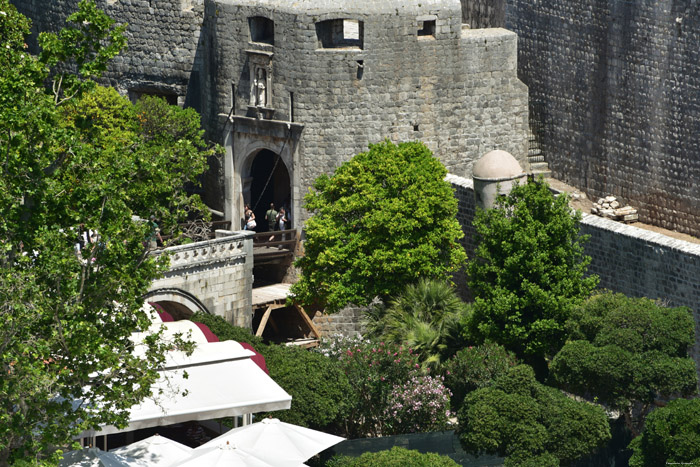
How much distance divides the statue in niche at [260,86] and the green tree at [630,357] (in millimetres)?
Result: 14776

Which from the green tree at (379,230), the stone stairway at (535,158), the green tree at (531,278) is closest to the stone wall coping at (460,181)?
the green tree at (379,230)

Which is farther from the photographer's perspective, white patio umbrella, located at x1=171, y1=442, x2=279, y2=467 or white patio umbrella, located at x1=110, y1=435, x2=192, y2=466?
white patio umbrella, located at x1=110, y1=435, x2=192, y2=466

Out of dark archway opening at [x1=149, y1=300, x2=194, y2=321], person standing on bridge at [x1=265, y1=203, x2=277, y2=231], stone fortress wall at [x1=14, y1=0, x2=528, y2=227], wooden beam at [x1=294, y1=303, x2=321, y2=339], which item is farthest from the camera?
person standing on bridge at [x1=265, y1=203, x2=277, y2=231]

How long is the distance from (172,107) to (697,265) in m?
18.9

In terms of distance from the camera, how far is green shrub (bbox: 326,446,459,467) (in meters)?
37.8

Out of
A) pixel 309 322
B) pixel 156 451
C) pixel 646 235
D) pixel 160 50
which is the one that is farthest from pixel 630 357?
pixel 160 50

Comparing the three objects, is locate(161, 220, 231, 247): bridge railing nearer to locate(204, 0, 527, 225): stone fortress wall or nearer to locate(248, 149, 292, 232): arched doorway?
locate(204, 0, 527, 225): stone fortress wall

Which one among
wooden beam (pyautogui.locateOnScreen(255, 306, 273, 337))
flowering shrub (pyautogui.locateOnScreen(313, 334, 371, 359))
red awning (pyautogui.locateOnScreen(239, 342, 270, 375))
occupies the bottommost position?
wooden beam (pyautogui.locateOnScreen(255, 306, 273, 337))

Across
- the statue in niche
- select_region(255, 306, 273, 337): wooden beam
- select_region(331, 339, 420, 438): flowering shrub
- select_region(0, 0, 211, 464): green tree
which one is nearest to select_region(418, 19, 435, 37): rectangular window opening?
the statue in niche

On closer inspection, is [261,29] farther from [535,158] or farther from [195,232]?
[535,158]

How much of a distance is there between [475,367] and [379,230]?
22.8ft

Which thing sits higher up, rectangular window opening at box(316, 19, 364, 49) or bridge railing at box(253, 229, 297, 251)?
rectangular window opening at box(316, 19, 364, 49)

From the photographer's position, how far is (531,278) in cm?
4397

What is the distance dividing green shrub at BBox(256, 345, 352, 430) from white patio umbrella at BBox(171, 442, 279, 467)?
4.28 metres
